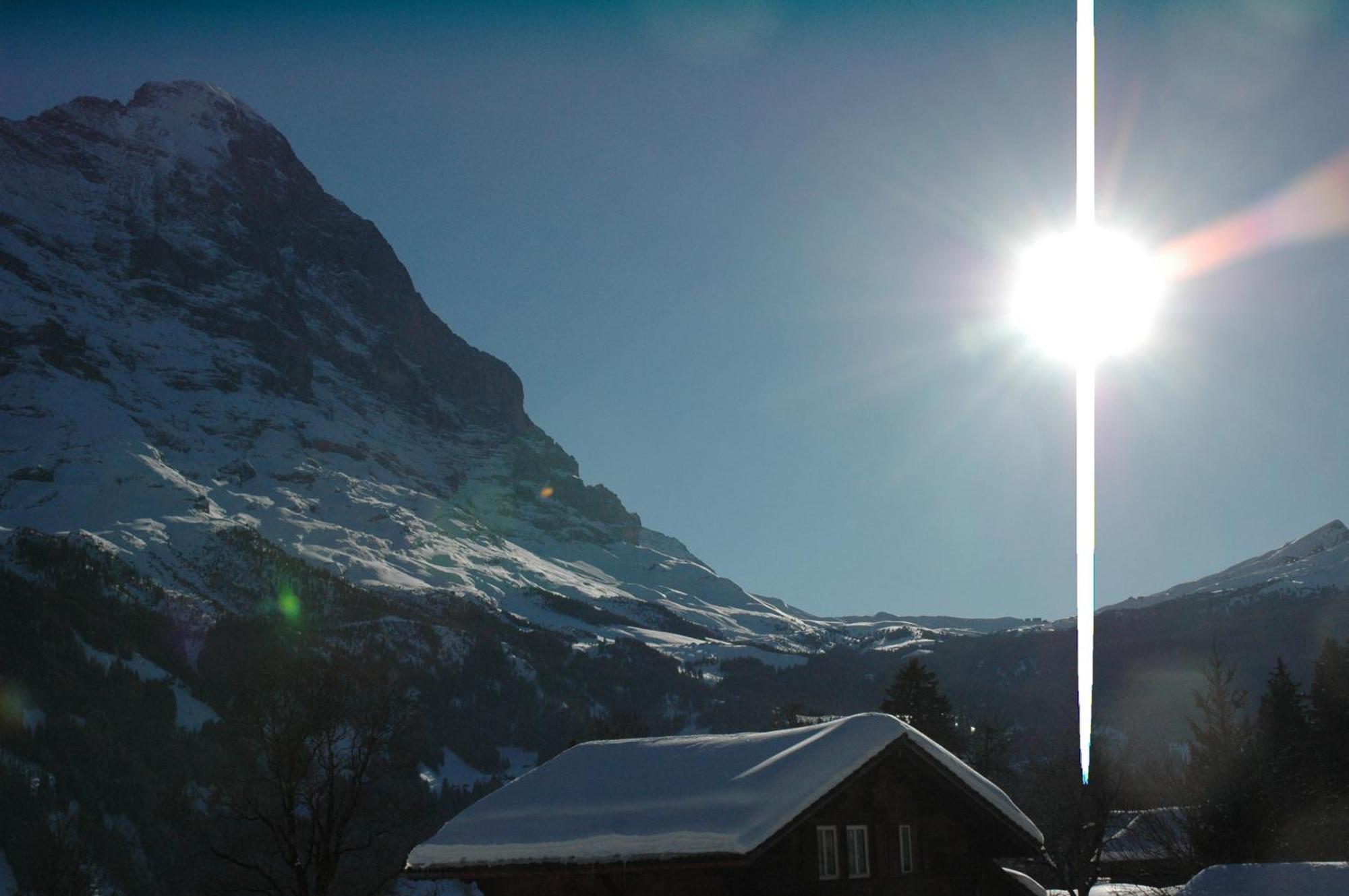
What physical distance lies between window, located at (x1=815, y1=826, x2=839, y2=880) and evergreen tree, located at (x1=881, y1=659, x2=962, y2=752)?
123 ft

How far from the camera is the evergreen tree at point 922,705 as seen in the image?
57094 millimetres

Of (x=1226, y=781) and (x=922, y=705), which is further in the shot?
(x=922, y=705)

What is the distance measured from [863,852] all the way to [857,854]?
18 centimetres

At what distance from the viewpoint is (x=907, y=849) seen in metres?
21.9

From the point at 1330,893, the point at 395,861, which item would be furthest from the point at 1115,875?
the point at 395,861

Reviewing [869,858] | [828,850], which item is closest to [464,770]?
[869,858]

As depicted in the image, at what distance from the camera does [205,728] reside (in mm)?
153500

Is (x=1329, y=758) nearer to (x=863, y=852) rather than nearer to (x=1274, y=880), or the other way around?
(x=1274, y=880)

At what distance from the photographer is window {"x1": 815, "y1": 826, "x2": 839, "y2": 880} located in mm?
20281

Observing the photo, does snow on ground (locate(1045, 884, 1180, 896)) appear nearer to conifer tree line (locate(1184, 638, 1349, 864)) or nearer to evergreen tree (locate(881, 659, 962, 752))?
conifer tree line (locate(1184, 638, 1349, 864))

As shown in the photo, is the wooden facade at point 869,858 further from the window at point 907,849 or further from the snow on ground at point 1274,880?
the snow on ground at point 1274,880

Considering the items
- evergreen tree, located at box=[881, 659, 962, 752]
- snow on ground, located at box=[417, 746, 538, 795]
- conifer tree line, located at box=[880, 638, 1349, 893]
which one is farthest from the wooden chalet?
snow on ground, located at box=[417, 746, 538, 795]

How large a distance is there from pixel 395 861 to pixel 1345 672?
63409 mm

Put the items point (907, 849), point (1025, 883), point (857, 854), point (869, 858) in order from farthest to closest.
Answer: point (1025, 883), point (907, 849), point (869, 858), point (857, 854)
